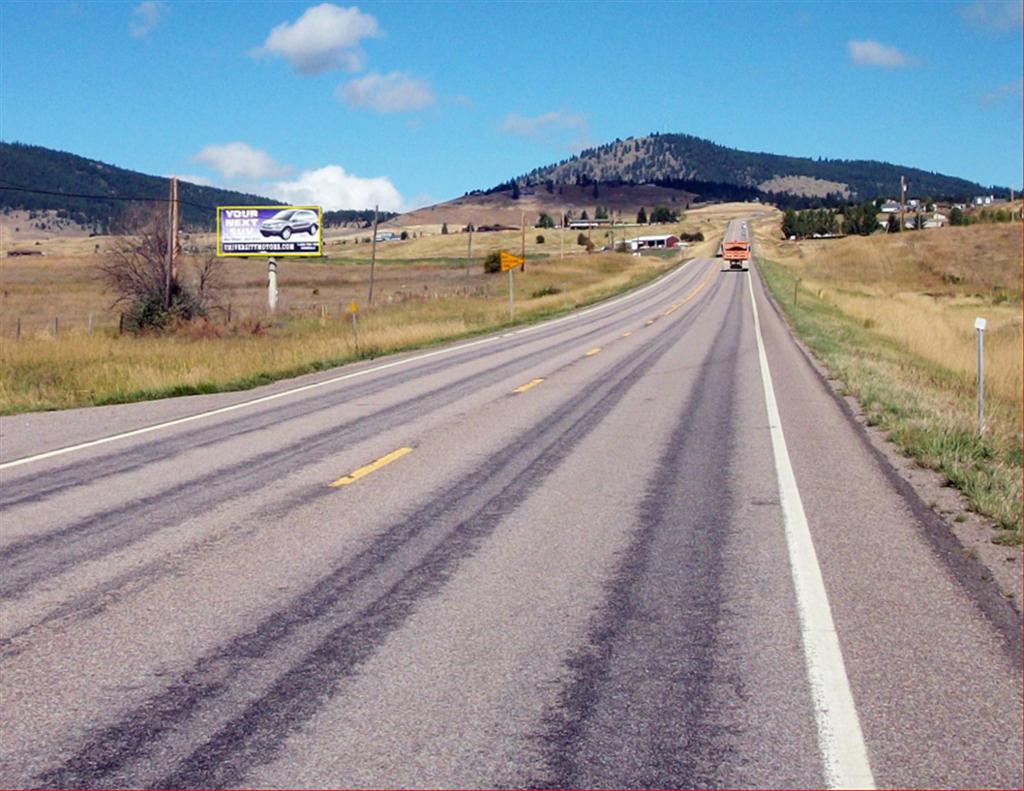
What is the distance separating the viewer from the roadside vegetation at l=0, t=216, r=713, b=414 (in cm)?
2242

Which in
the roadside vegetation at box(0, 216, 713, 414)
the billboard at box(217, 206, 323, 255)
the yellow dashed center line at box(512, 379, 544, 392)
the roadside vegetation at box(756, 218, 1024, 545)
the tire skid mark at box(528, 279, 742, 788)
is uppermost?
the billboard at box(217, 206, 323, 255)

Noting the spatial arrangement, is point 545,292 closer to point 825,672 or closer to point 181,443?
point 181,443

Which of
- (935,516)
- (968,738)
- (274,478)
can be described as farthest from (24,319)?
(968,738)

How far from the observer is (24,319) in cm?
5597

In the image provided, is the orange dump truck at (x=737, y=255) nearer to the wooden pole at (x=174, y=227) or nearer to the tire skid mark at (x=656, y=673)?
the wooden pole at (x=174, y=227)

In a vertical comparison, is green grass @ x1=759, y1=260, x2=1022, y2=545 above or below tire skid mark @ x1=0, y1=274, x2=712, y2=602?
above

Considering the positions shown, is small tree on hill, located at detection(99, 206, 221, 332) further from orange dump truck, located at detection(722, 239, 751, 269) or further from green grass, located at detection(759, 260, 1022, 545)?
orange dump truck, located at detection(722, 239, 751, 269)

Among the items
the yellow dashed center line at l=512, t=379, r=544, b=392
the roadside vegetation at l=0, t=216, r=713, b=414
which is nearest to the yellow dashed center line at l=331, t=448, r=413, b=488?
the yellow dashed center line at l=512, t=379, r=544, b=392

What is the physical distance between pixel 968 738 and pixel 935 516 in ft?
16.4

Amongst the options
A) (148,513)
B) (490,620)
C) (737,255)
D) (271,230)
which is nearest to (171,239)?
(271,230)

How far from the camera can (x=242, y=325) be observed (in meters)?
41.2

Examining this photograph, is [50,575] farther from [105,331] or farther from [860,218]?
[860,218]

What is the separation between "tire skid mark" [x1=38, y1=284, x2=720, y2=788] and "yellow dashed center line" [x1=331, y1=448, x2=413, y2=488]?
1513 mm

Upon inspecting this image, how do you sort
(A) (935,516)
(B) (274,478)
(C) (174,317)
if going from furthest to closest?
(C) (174,317) → (B) (274,478) → (A) (935,516)
